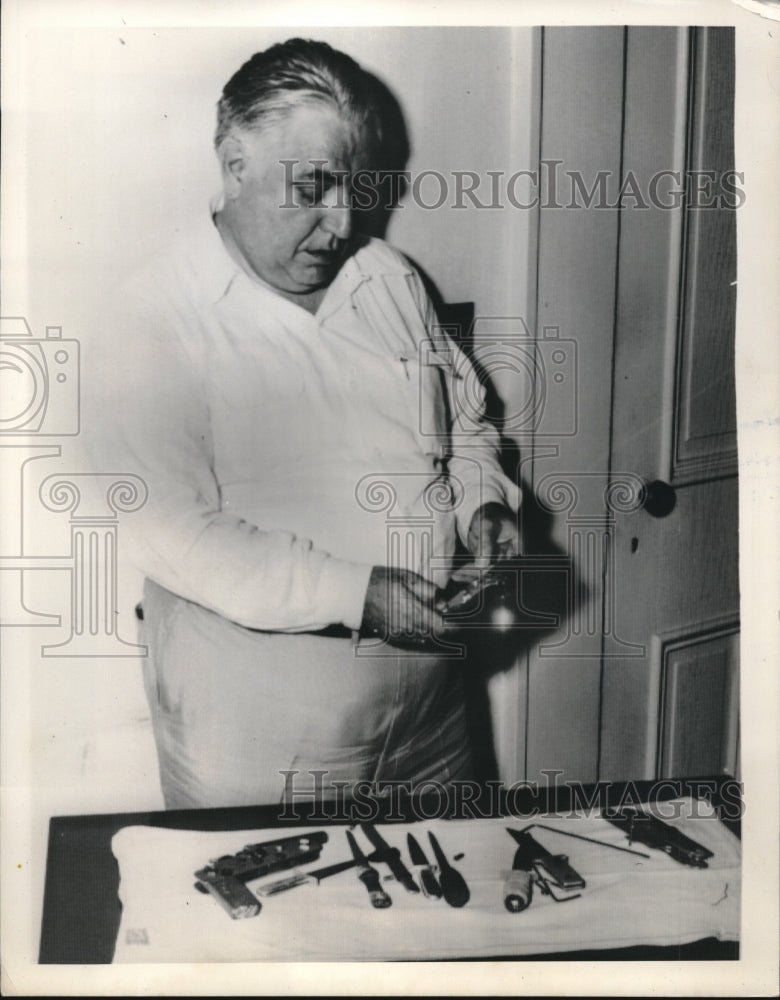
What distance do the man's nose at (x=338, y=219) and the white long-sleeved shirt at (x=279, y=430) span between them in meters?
0.04

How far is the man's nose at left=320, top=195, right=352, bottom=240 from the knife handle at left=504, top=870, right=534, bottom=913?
0.88 meters

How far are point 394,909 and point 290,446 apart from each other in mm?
629

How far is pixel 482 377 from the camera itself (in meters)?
1.35

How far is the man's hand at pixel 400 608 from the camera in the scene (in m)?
1.35

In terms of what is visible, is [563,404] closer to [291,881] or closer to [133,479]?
Result: [133,479]

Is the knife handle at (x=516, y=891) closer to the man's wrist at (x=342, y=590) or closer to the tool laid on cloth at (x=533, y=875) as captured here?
the tool laid on cloth at (x=533, y=875)

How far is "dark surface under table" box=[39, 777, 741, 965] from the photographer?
Result: 4.52 ft

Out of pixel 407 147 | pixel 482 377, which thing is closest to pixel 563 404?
pixel 482 377

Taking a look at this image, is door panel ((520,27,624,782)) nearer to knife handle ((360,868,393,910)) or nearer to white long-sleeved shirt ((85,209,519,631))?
white long-sleeved shirt ((85,209,519,631))

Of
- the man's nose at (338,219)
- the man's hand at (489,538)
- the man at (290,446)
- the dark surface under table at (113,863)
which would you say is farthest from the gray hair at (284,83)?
the dark surface under table at (113,863)

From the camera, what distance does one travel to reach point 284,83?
1.31 meters

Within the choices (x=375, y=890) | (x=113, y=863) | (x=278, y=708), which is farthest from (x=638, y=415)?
(x=113, y=863)

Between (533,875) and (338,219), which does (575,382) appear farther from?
(533,875)

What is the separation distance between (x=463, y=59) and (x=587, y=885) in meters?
1.10
